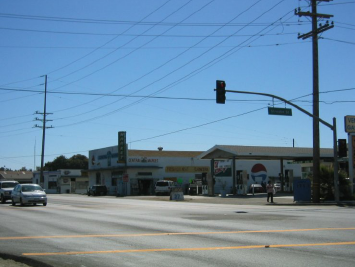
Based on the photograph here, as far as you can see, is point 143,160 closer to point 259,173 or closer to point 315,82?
point 259,173

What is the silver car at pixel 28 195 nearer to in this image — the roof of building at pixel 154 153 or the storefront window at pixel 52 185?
the roof of building at pixel 154 153

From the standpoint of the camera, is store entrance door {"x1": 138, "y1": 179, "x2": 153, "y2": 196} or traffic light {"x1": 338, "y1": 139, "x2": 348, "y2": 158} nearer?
traffic light {"x1": 338, "y1": 139, "x2": 348, "y2": 158}

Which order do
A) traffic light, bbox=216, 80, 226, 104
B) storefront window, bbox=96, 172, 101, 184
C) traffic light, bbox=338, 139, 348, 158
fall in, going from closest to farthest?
traffic light, bbox=216, 80, 226, 104, traffic light, bbox=338, 139, 348, 158, storefront window, bbox=96, 172, 101, 184

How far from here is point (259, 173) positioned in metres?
63.4

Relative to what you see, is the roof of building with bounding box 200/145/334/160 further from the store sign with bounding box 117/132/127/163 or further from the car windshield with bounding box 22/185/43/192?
the car windshield with bounding box 22/185/43/192

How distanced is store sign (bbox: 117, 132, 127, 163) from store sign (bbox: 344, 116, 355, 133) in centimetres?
3746

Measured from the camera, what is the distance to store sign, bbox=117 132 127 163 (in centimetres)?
6359

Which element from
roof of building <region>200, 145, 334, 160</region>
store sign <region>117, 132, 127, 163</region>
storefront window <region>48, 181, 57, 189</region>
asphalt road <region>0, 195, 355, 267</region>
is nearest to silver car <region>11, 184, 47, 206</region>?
asphalt road <region>0, 195, 355, 267</region>

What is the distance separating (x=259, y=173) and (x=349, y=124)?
3178 centimetres

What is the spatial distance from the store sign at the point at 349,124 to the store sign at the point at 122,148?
123 ft

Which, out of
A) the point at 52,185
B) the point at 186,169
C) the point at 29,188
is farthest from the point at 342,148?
the point at 52,185

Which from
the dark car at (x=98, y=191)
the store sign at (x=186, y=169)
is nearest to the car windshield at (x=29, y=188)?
the dark car at (x=98, y=191)

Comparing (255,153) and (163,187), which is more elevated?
(255,153)

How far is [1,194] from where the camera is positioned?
114 ft
